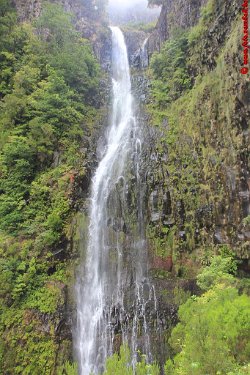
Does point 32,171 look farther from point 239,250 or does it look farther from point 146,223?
point 239,250

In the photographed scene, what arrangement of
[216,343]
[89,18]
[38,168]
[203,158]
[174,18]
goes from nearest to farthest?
[216,343]
[203,158]
[38,168]
[174,18]
[89,18]

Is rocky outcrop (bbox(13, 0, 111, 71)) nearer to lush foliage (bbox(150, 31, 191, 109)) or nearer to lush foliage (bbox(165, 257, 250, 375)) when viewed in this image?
lush foliage (bbox(150, 31, 191, 109))

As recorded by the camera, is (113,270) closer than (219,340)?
No

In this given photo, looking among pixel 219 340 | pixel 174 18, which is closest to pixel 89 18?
pixel 174 18

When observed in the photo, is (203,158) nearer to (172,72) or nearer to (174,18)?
(172,72)

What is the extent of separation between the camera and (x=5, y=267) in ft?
38.5

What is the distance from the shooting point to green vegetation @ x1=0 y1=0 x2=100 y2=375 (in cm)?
1091

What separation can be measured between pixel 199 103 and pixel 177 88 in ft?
13.5

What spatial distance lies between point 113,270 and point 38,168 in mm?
6710

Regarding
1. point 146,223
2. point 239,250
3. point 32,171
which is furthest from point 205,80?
point 32,171

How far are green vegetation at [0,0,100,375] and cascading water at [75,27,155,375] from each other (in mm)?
847

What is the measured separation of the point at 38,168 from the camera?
1570 cm

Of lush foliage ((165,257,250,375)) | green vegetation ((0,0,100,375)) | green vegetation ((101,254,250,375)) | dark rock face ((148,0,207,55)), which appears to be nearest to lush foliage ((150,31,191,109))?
dark rock face ((148,0,207,55))

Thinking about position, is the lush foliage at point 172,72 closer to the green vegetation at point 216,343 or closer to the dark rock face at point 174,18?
the dark rock face at point 174,18
